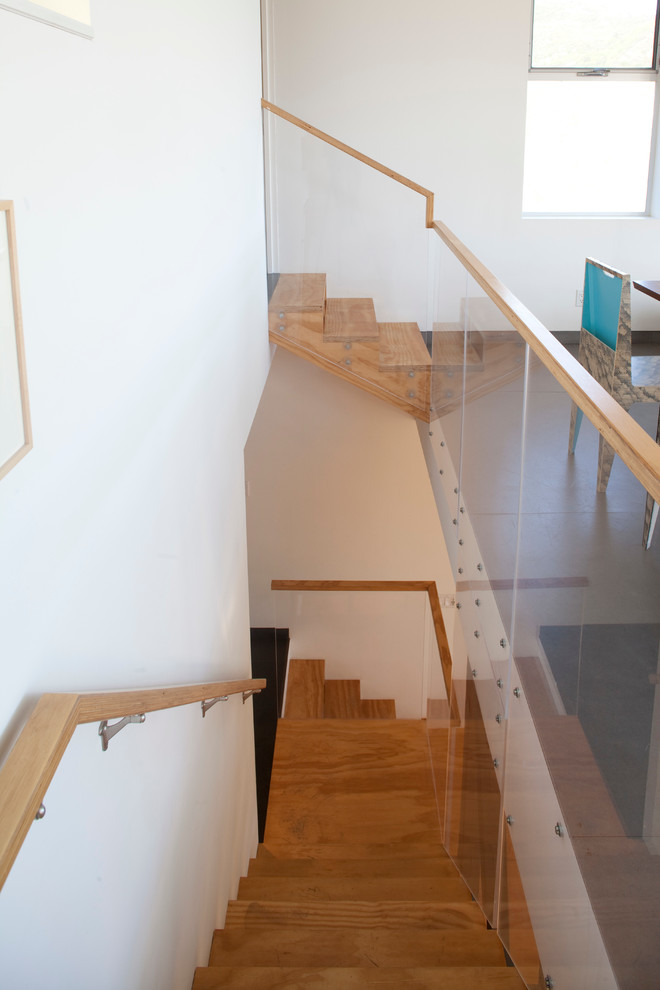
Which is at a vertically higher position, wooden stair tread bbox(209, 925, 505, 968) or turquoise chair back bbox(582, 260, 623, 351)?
turquoise chair back bbox(582, 260, 623, 351)

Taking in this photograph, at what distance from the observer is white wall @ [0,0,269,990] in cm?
128

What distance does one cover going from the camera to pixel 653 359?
4031mm

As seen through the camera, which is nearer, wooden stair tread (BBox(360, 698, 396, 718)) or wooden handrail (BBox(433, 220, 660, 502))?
wooden handrail (BBox(433, 220, 660, 502))

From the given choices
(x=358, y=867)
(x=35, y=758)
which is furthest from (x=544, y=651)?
(x=358, y=867)

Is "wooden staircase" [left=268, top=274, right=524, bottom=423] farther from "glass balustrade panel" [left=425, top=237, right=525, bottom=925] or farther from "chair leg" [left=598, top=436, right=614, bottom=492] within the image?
"chair leg" [left=598, top=436, right=614, bottom=492]

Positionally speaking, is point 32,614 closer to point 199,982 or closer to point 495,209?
point 199,982

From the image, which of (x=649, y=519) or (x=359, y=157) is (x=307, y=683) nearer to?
(x=359, y=157)

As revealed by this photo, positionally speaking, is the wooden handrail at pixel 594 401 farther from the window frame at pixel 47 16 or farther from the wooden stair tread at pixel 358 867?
the wooden stair tread at pixel 358 867

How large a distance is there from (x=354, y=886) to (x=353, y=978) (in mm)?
1010

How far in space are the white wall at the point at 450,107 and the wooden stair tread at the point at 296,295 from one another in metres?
1.78

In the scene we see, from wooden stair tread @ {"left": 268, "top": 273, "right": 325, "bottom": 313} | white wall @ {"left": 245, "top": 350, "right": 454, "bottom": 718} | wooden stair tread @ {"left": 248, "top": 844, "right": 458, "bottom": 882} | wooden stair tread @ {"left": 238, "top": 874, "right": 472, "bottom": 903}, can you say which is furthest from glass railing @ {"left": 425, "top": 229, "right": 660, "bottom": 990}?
white wall @ {"left": 245, "top": 350, "right": 454, "bottom": 718}

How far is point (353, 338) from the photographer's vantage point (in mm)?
5047

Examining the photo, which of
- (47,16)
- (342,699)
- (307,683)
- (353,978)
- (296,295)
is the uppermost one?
(47,16)

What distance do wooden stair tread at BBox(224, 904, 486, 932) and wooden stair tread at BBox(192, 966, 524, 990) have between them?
1.49ft
